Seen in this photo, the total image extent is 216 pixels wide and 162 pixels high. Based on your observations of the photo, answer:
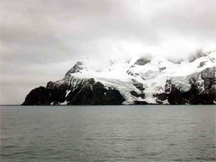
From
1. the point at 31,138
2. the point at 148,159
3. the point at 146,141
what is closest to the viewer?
the point at 148,159

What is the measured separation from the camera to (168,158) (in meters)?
48.7

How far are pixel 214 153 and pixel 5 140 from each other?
41227 mm

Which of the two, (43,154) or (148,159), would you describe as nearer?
(148,159)

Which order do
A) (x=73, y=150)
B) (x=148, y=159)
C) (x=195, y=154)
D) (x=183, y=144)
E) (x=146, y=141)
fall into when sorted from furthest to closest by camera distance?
1. (x=146, y=141)
2. (x=183, y=144)
3. (x=73, y=150)
4. (x=195, y=154)
5. (x=148, y=159)

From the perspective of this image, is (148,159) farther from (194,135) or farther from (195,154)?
(194,135)

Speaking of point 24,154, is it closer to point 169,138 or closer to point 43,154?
point 43,154

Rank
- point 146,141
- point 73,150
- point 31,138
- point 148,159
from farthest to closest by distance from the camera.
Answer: point 31,138 < point 146,141 < point 73,150 < point 148,159

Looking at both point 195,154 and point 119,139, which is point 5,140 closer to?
point 119,139

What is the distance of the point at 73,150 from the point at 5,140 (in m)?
19.0

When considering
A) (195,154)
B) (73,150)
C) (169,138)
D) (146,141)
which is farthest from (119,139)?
(195,154)

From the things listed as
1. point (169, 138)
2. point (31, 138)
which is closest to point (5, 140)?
point (31, 138)

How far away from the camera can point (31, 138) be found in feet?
230

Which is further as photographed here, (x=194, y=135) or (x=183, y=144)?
(x=194, y=135)

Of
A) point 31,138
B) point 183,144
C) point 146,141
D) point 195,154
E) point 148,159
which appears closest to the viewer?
point 148,159
